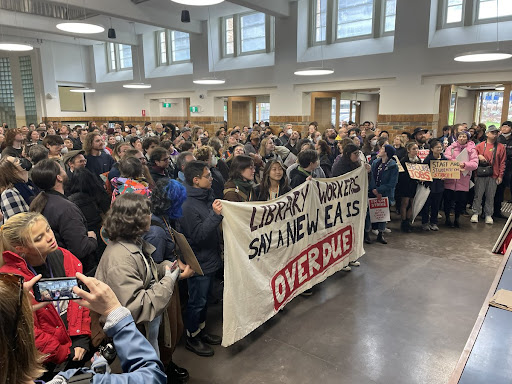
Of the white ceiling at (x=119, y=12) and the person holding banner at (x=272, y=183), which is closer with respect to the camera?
the person holding banner at (x=272, y=183)

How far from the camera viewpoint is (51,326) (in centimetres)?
185

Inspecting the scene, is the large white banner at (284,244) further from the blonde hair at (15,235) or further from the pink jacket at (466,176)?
the pink jacket at (466,176)

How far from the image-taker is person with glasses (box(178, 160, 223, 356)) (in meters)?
2.77

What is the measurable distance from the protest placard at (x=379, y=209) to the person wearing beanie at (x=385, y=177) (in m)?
0.12

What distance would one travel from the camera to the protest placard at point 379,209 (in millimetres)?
5395

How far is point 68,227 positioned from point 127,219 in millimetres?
930

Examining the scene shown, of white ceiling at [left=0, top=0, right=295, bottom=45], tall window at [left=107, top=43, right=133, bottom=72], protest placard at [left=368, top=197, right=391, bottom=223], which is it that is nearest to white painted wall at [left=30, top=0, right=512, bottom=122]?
tall window at [left=107, top=43, right=133, bottom=72]

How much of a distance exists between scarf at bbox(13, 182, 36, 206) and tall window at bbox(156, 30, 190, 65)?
13673 millimetres

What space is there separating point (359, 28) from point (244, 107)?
19.8 ft

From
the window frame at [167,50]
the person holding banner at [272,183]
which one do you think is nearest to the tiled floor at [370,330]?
the person holding banner at [272,183]

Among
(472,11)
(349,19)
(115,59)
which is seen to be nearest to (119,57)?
(115,59)

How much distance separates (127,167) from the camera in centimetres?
335

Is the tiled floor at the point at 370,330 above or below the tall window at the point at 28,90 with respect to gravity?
A: below

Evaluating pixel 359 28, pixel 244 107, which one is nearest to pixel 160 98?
pixel 244 107
